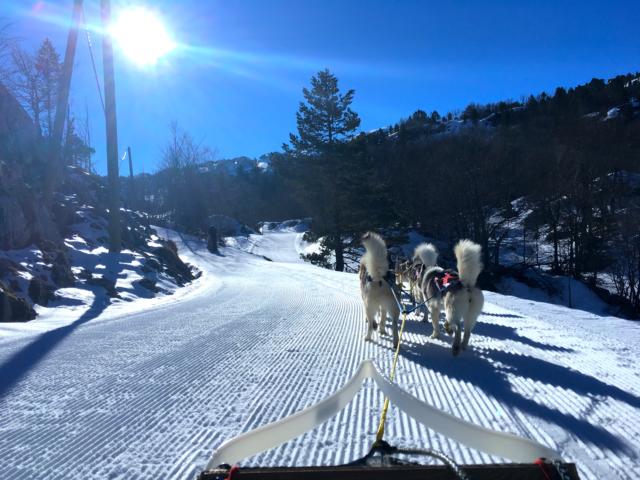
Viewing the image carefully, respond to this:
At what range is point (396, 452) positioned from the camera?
75.5 inches

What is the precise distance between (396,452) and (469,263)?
3632 mm

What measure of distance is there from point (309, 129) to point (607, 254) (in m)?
20.9

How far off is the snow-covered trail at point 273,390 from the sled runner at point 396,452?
2.05 ft

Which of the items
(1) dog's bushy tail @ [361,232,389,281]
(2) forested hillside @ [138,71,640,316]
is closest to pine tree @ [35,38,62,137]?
(2) forested hillside @ [138,71,640,316]

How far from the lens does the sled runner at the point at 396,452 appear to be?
4.86 ft

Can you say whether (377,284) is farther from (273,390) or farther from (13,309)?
(13,309)

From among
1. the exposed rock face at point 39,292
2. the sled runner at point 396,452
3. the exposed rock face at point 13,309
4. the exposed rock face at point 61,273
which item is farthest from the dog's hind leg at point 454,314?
the exposed rock face at point 61,273

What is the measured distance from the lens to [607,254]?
27.9m

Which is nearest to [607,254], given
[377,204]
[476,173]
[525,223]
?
[525,223]

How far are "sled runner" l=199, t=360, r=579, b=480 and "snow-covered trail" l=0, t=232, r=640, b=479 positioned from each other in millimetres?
625

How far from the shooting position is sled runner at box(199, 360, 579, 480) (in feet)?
4.86

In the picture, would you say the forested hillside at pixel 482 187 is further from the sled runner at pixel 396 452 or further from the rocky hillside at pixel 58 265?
the sled runner at pixel 396 452

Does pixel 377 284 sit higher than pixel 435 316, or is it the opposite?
pixel 377 284

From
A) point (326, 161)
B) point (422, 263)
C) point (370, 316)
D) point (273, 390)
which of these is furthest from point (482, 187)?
point (273, 390)
